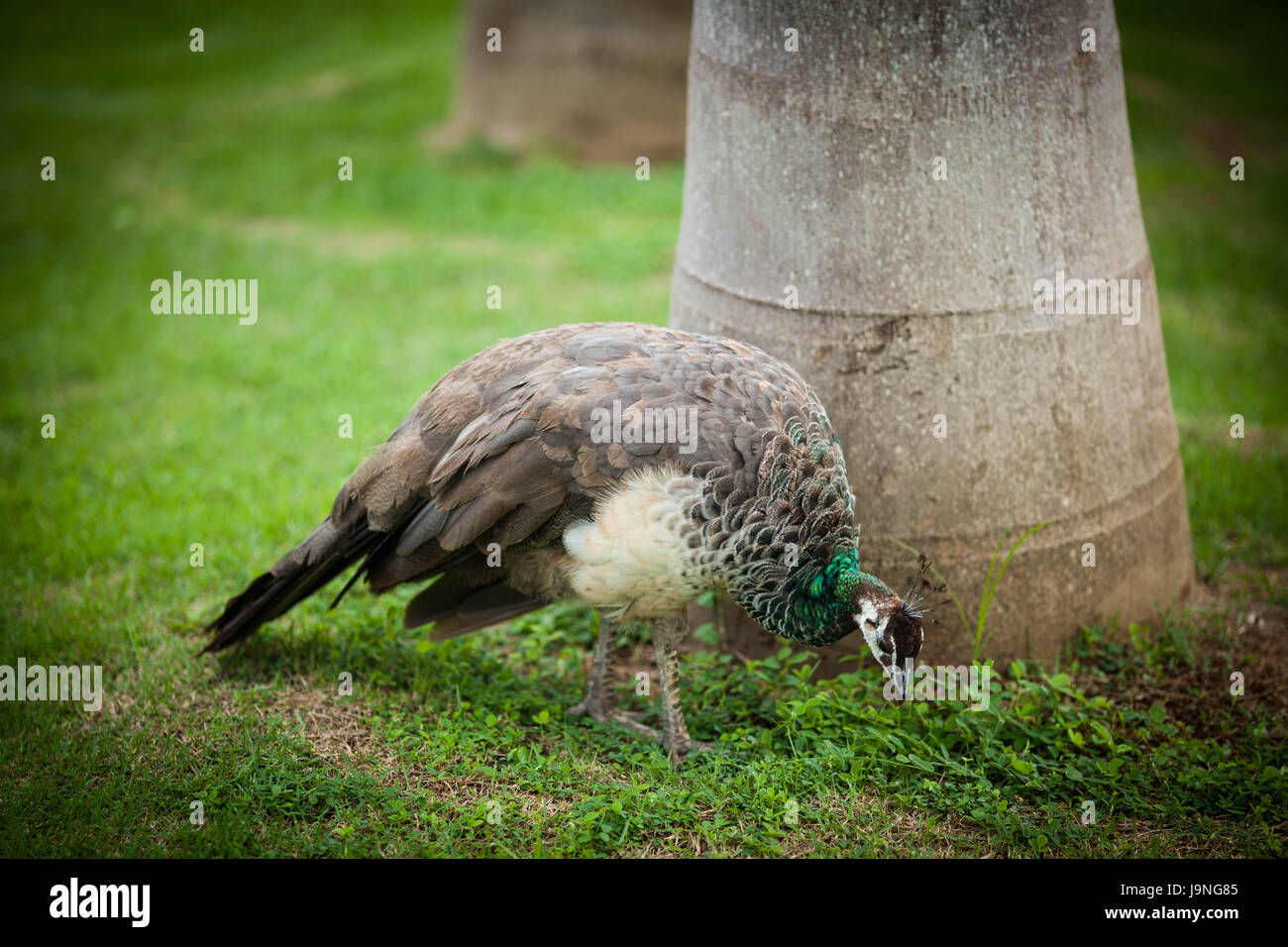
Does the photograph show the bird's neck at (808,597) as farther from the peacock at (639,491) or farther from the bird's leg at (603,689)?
the bird's leg at (603,689)

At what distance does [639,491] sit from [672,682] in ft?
2.67

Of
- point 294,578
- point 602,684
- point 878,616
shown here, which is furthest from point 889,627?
point 294,578

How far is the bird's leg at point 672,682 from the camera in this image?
427 cm

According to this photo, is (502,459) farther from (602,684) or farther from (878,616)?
(878,616)

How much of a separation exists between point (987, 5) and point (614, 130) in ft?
22.4

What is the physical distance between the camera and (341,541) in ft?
14.7

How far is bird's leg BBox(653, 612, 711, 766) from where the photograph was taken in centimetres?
427

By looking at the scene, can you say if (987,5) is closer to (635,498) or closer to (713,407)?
(713,407)

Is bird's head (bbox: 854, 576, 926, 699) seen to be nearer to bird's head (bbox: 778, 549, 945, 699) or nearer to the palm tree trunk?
bird's head (bbox: 778, 549, 945, 699)

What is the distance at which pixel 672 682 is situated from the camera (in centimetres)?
431

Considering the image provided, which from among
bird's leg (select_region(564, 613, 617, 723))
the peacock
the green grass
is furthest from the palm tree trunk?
bird's leg (select_region(564, 613, 617, 723))

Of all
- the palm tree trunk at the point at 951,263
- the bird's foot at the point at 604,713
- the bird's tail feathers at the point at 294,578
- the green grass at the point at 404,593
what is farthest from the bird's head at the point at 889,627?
the bird's tail feathers at the point at 294,578

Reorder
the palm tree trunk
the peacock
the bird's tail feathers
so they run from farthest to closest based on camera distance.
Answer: the bird's tail feathers → the palm tree trunk → the peacock
